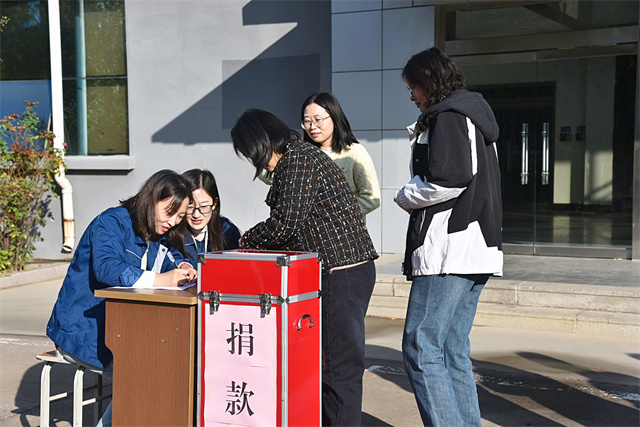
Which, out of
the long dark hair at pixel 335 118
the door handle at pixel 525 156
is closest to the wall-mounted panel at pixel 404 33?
the door handle at pixel 525 156

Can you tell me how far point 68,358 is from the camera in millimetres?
3695

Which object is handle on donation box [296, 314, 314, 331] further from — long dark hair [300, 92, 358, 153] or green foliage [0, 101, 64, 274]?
green foliage [0, 101, 64, 274]

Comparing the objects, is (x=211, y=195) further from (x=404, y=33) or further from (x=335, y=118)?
(x=404, y=33)

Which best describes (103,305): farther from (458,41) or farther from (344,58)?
(458,41)

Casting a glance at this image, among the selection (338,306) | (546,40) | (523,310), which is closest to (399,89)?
(546,40)

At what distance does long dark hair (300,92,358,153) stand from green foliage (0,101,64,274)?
6.49 metres

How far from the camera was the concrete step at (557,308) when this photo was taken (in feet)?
21.1

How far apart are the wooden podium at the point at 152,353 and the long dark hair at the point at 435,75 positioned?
140 cm

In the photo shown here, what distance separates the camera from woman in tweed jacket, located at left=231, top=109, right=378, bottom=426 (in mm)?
3430

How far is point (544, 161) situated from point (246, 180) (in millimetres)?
4161

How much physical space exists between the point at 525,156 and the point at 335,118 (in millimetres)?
6179

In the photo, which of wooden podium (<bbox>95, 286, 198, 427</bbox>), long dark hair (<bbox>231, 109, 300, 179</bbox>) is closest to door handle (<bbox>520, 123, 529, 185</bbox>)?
long dark hair (<bbox>231, 109, 300, 179</bbox>)

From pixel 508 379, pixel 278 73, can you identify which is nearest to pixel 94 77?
pixel 278 73

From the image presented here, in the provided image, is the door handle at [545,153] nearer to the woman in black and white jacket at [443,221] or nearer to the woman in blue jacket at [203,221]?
the woman in blue jacket at [203,221]
